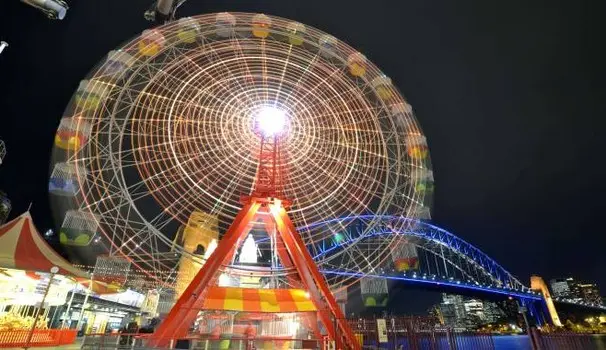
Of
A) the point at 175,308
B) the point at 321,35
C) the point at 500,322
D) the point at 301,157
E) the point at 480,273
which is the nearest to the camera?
the point at 175,308

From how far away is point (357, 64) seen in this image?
19.7 m

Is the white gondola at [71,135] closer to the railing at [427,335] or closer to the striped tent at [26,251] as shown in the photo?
the striped tent at [26,251]

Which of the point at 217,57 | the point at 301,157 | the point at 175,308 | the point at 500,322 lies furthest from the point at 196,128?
the point at 500,322

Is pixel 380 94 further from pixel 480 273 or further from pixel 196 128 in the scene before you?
pixel 480 273

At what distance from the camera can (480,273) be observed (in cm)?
10656

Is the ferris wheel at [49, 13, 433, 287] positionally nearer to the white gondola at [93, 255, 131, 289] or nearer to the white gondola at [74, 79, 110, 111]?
the white gondola at [74, 79, 110, 111]

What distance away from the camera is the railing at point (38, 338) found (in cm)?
1648

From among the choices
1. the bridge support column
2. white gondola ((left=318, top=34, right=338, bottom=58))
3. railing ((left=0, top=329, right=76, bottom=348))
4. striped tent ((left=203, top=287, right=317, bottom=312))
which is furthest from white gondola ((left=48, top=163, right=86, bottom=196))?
the bridge support column

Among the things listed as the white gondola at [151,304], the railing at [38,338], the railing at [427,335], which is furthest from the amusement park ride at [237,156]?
the white gondola at [151,304]

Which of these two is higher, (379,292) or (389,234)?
(389,234)

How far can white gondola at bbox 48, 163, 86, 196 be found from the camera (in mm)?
15438

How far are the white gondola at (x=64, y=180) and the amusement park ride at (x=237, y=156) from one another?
2.3 inches

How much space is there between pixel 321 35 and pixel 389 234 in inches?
473

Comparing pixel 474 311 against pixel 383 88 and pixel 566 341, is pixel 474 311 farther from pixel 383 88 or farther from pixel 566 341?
pixel 566 341
